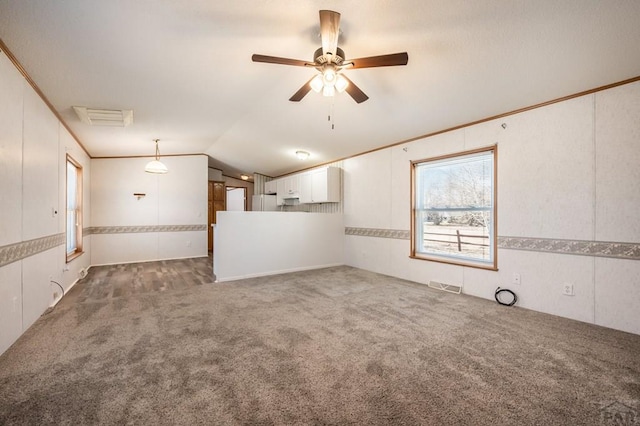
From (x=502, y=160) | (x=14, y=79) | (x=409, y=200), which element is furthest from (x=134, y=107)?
(x=502, y=160)

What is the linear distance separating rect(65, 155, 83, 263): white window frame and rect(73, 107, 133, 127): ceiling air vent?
1.35 metres

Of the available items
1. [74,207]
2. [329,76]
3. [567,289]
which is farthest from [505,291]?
[74,207]

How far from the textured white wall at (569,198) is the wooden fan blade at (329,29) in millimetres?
2688

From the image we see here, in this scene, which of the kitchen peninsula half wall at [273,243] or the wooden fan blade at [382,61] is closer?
the wooden fan blade at [382,61]

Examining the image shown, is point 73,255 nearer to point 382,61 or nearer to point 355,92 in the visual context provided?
point 355,92

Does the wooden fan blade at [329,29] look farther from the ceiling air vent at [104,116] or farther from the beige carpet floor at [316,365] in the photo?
the ceiling air vent at [104,116]

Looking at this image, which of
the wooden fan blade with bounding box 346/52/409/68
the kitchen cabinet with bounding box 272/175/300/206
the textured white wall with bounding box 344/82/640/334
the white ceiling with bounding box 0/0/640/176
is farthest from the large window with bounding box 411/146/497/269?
the kitchen cabinet with bounding box 272/175/300/206

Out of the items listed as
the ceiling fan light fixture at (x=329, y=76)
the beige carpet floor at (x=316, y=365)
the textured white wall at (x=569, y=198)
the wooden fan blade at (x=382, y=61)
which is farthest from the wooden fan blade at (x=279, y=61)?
the textured white wall at (x=569, y=198)

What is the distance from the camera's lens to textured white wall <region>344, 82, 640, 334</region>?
260cm

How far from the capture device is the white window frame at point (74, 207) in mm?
4695

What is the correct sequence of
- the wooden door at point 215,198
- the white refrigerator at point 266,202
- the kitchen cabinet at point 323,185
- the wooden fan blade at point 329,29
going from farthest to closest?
the wooden door at point 215,198, the white refrigerator at point 266,202, the kitchen cabinet at point 323,185, the wooden fan blade at point 329,29

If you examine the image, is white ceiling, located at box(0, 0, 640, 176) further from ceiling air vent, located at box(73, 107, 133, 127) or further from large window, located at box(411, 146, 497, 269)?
large window, located at box(411, 146, 497, 269)

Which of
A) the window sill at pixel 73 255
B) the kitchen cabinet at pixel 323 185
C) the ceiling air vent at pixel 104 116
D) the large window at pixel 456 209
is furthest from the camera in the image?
the kitchen cabinet at pixel 323 185

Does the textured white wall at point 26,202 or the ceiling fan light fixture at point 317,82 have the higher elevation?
the ceiling fan light fixture at point 317,82
